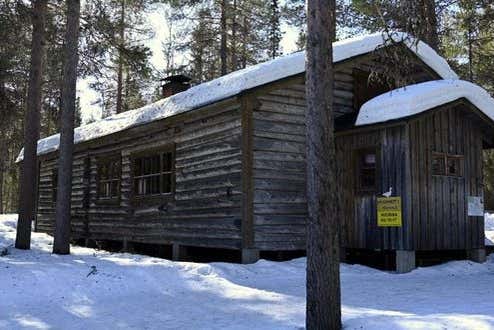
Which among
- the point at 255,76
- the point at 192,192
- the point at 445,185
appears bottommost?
the point at 192,192

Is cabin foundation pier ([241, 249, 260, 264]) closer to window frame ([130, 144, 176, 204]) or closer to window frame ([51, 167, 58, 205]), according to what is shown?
window frame ([130, 144, 176, 204])

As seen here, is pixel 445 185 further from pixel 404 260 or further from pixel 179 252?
pixel 179 252

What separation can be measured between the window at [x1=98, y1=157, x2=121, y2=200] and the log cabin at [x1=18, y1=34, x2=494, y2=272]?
309cm

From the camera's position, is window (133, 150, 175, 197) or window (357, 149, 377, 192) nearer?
window (357, 149, 377, 192)

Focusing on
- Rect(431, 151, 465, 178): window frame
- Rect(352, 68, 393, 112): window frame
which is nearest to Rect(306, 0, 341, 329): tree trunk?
Rect(431, 151, 465, 178): window frame

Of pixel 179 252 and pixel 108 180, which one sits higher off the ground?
pixel 108 180

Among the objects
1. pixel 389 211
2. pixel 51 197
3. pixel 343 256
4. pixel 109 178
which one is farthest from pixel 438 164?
pixel 51 197

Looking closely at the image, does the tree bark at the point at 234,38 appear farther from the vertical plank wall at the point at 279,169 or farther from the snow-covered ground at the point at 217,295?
the snow-covered ground at the point at 217,295

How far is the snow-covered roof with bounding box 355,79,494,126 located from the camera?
11945mm

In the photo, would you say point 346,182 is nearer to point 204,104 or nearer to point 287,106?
point 287,106

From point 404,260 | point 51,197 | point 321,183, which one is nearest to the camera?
point 321,183

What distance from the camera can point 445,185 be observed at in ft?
42.2

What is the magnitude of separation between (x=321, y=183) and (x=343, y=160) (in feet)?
23.5

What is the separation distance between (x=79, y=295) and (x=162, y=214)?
620 centimetres
